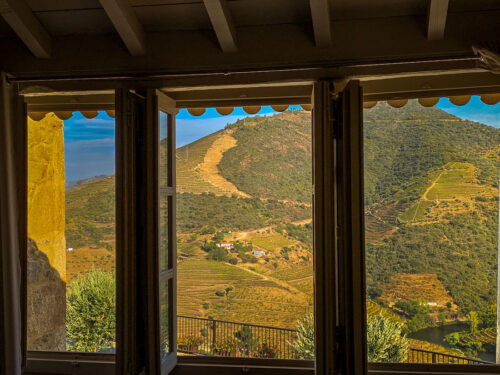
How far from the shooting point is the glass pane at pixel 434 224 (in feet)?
28.4

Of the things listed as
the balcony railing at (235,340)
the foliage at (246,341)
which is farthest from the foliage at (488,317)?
the foliage at (246,341)

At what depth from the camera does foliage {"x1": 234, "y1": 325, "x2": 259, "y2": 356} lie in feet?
32.6

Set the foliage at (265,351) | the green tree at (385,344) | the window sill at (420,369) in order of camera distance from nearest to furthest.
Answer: the window sill at (420,369) < the green tree at (385,344) < the foliage at (265,351)

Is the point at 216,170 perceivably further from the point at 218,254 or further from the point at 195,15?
the point at 195,15

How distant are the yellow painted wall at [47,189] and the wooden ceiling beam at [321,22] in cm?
731

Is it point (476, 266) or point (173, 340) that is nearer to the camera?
point (173, 340)

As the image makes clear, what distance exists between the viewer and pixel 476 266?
29.3 feet

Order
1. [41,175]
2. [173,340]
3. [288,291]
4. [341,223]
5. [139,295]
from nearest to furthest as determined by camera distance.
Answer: [341,223]
[139,295]
[173,340]
[41,175]
[288,291]

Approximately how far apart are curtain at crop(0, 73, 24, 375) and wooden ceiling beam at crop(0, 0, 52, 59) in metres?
0.23

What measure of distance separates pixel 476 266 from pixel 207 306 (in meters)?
7.66

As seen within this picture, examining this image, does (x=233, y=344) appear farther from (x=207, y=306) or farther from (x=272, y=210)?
(x=272, y=210)

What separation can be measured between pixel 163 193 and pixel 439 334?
929 centimetres

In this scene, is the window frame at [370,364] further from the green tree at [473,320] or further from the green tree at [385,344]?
the green tree at [473,320]

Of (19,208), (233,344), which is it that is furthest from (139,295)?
(233,344)
